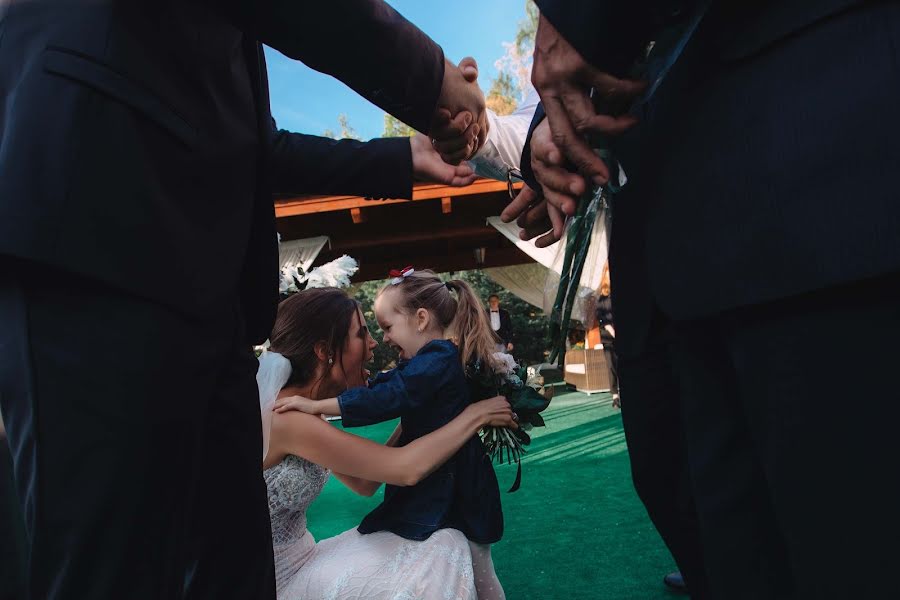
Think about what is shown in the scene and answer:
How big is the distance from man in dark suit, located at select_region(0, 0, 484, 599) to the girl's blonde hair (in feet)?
4.50

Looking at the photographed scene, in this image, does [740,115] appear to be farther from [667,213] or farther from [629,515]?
[629,515]

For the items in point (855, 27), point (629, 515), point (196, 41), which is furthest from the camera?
point (629, 515)

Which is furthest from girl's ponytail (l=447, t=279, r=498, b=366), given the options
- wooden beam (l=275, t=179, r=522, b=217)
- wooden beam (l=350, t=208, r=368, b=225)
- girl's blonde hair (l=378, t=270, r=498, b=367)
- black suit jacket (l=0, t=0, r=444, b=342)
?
wooden beam (l=350, t=208, r=368, b=225)

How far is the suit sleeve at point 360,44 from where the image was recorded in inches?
34.2

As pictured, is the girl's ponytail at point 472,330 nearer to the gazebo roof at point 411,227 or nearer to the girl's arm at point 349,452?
the girl's arm at point 349,452

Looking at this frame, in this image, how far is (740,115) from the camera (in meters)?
0.64

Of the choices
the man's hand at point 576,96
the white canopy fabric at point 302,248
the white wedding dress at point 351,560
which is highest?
the white canopy fabric at point 302,248

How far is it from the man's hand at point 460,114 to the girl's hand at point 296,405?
2.82 feet

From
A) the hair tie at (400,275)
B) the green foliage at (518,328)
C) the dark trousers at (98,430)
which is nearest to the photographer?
the dark trousers at (98,430)

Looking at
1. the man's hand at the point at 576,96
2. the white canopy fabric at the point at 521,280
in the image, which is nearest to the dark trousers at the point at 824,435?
the man's hand at the point at 576,96

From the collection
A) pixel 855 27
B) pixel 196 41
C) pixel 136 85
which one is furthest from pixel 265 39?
pixel 855 27

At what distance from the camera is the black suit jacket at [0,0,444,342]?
2.27ft

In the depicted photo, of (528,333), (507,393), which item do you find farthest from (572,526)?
(528,333)

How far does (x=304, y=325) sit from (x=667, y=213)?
143 centimetres
